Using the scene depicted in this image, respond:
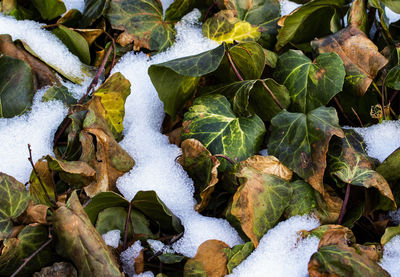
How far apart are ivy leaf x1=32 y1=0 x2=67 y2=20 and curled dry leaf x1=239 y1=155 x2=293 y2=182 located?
0.55 m

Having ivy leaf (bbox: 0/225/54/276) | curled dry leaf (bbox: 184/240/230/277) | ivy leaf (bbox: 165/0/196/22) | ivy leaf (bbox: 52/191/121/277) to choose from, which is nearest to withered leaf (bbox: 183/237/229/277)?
curled dry leaf (bbox: 184/240/230/277)

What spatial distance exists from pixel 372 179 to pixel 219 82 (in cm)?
38

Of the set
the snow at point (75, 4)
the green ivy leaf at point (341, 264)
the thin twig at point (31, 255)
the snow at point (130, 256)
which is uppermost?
the snow at point (75, 4)

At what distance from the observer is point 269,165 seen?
801 mm

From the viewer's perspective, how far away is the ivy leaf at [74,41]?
38.5 inches

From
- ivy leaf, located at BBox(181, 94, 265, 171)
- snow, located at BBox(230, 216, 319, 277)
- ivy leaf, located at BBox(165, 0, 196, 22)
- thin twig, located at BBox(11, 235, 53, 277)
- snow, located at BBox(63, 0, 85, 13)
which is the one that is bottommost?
snow, located at BBox(230, 216, 319, 277)

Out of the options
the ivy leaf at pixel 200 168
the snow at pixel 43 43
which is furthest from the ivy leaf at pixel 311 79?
the snow at pixel 43 43

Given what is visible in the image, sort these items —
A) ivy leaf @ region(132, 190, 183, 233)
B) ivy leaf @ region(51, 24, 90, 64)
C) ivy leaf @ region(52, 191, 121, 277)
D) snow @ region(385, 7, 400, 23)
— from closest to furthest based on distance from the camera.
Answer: ivy leaf @ region(52, 191, 121, 277) < ivy leaf @ region(132, 190, 183, 233) < ivy leaf @ region(51, 24, 90, 64) < snow @ region(385, 7, 400, 23)

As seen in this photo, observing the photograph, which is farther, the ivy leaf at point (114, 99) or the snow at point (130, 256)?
the ivy leaf at point (114, 99)

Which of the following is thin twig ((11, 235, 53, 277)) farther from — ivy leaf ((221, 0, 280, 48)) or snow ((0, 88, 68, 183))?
ivy leaf ((221, 0, 280, 48))

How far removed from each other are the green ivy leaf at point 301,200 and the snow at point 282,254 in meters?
0.02

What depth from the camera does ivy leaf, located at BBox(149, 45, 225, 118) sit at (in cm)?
82

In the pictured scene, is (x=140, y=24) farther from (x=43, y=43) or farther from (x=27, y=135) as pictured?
(x=27, y=135)

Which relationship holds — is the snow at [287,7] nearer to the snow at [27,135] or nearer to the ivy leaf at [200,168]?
the ivy leaf at [200,168]
